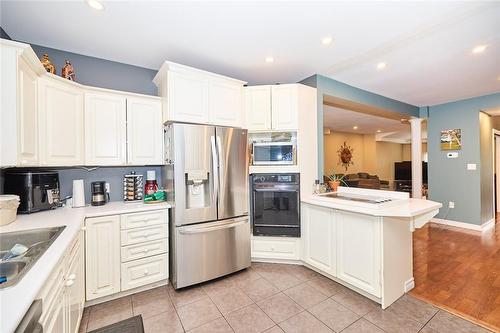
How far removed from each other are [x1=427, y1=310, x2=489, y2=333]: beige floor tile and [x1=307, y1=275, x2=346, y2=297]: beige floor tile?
748mm

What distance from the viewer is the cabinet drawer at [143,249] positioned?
7.14 feet

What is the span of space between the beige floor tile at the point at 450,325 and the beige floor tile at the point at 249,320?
132 cm

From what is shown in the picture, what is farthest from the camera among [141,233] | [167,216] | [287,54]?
[287,54]

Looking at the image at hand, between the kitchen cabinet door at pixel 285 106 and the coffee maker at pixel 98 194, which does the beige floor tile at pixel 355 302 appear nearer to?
the kitchen cabinet door at pixel 285 106

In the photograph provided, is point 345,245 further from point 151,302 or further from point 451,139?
point 451,139

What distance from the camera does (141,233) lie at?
2244mm

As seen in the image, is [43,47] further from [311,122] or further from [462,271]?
[462,271]

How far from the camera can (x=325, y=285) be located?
7.89 ft

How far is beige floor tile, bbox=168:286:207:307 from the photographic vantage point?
2.15 metres

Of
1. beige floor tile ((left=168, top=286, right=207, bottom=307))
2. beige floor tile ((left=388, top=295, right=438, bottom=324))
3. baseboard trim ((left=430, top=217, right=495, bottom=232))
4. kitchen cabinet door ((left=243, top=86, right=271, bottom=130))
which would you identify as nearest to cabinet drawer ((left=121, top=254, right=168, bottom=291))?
beige floor tile ((left=168, top=286, right=207, bottom=307))

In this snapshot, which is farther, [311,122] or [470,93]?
[470,93]

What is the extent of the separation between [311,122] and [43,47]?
10.5 ft

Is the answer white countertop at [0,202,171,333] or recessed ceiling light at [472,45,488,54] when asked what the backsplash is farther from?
recessed ceiling light at [472,45,488,54]

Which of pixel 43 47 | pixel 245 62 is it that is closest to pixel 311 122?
pixel 245 62
